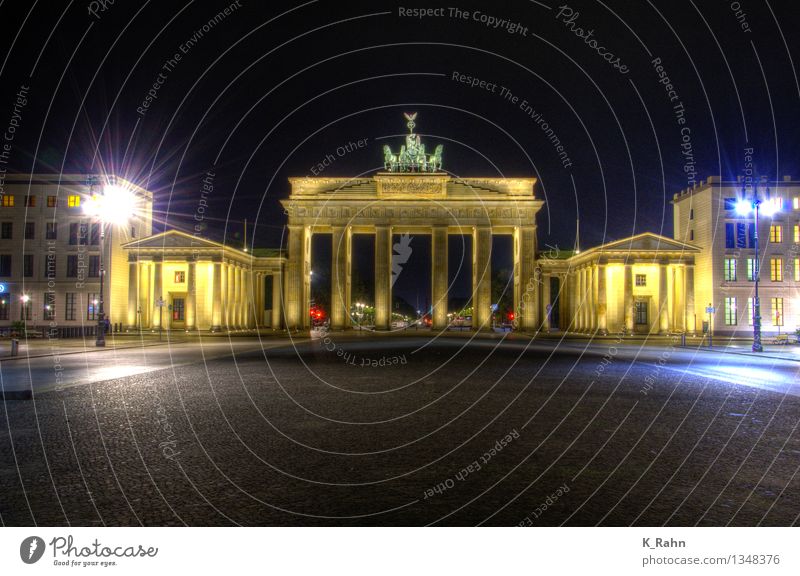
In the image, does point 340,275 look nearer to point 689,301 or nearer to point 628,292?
point 628,292

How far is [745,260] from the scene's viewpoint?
232ft

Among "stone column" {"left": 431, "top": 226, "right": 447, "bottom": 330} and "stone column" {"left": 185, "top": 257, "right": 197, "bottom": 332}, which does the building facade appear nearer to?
"stone column" {"left": 431, "top": 226, "right": 447, "bottom": 330}

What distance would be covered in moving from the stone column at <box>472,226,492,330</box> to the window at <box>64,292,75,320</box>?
4468cm

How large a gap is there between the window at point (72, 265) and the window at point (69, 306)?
211 cm

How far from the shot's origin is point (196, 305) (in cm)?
7500

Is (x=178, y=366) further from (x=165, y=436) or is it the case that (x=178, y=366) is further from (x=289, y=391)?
(x=165, y=436)

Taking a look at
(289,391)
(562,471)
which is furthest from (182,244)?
(562,471)

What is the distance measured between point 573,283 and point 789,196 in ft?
84.7

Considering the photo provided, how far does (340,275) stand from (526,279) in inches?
878

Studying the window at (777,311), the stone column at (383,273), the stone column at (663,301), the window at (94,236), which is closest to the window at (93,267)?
the window at (94,236)

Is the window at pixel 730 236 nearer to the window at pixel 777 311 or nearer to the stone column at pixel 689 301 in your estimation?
the stone column at pixel 689 301

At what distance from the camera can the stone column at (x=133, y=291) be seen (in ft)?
241

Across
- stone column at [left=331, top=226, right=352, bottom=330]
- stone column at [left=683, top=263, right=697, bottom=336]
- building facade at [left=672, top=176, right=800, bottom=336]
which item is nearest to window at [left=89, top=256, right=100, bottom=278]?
stone column at [left=331, top=226, right=352, bottom=330]

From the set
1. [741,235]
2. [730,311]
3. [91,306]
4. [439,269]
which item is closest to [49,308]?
[91,306]
